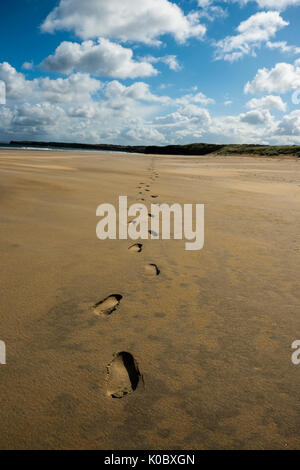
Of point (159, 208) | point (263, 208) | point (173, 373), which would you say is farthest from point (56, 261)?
point (263, 208)

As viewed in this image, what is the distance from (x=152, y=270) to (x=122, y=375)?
120cm

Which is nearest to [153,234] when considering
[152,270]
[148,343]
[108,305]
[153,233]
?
[153,233]

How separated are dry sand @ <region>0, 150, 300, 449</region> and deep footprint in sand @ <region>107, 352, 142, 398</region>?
12 millimetres

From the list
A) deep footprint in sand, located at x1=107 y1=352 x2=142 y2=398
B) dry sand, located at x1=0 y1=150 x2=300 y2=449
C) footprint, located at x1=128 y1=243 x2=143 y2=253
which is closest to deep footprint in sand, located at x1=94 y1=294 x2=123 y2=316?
dry sand, located at x1=0 y1=150 x2=300 y2=449

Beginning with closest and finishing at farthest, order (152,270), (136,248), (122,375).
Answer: (122,375) → (152,270) → (136,248)

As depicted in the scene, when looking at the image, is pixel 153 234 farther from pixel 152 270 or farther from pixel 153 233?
pixel 152 270

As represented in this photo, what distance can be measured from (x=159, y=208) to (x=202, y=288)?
286cm

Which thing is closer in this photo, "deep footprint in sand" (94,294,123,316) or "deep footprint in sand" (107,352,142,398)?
"deep footprint in sand" (107,352,142,398)

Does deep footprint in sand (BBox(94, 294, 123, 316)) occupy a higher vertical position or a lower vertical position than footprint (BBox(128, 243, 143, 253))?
lower

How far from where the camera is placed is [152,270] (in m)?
2.42

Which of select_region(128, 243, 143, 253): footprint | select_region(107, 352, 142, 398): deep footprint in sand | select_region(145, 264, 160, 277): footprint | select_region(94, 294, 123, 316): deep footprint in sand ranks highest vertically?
select_region(128, 243, 143, 253): footprint

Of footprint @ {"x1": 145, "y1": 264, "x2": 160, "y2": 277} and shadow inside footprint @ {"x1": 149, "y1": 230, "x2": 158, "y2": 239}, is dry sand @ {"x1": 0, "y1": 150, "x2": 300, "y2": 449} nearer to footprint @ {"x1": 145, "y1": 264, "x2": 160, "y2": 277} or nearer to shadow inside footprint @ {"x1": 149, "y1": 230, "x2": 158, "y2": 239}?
footprint @ {"x1": 145, "y1": 264, "x2": 160, "y2": 277}

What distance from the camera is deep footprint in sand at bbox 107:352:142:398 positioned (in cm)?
120
